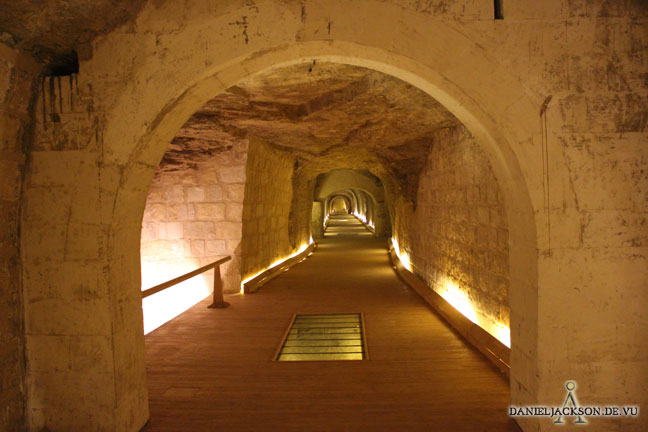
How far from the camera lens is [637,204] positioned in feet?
7.27

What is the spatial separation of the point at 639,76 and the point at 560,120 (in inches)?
20.0

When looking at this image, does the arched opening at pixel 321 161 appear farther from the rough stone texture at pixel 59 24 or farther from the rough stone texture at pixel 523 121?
the rough stone texture at pixel 59 24

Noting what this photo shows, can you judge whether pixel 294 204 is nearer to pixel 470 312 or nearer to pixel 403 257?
pixel 403 257

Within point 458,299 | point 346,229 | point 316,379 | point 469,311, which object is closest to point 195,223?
point 316,379

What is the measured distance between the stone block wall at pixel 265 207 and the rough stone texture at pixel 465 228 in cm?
284

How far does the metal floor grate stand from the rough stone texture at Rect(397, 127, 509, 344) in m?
1.39

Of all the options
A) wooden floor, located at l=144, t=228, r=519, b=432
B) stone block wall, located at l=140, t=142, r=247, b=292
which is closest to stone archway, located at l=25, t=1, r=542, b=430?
wooden floor, located at l=144, t=228, r=519, b=432

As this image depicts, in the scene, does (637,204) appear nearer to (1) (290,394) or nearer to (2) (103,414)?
(1) (290,394)

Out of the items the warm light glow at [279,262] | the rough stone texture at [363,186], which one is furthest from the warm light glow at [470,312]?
the rough stone texture at [363,186]

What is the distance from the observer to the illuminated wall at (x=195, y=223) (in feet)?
20.3

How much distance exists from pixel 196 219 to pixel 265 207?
1534 mm

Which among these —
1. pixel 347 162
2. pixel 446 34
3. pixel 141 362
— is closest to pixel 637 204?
pixel 446 34

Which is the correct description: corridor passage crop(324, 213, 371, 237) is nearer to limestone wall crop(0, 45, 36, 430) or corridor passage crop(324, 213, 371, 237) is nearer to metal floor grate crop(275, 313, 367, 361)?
metal floor grate crop(275, 313, 367, 361)

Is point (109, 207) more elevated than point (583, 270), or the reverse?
point (109, 207)
